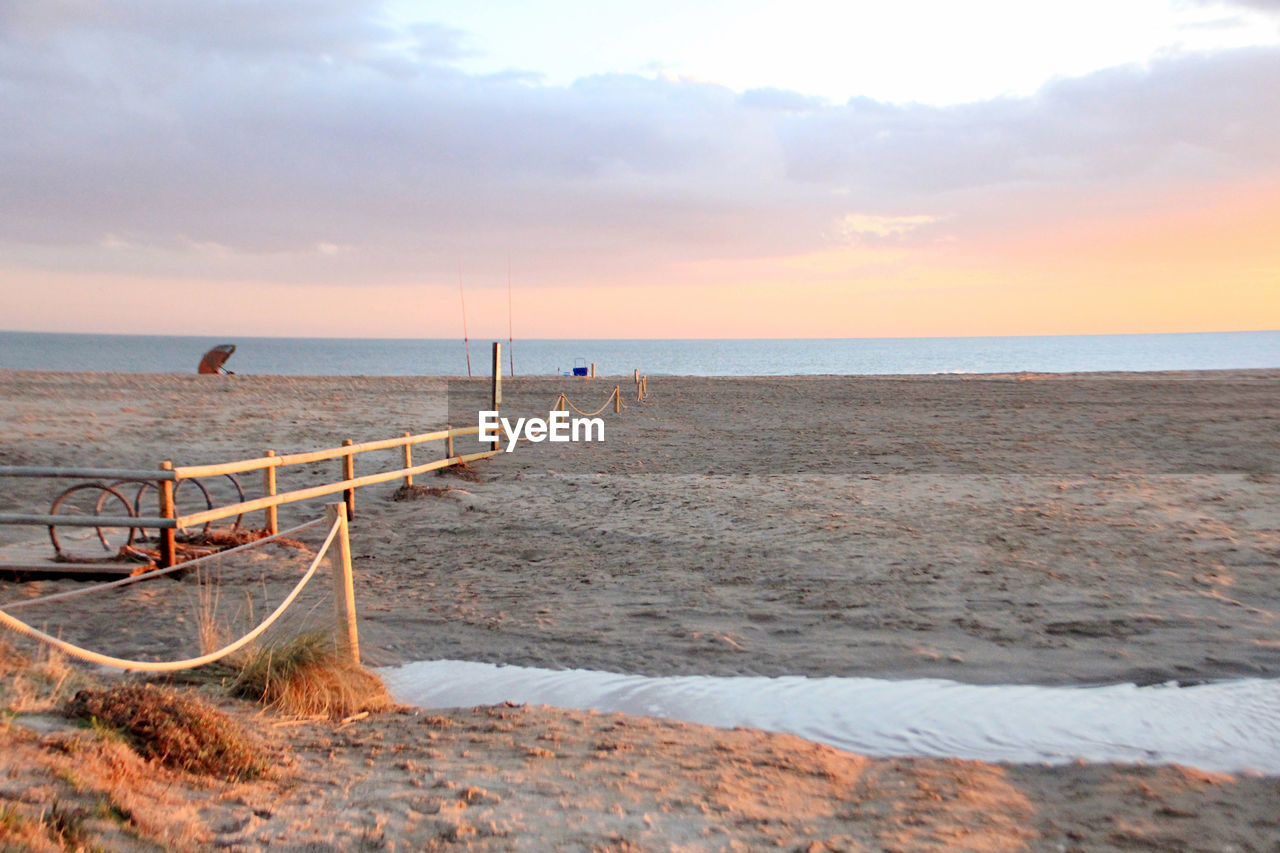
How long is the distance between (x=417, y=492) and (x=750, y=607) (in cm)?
616

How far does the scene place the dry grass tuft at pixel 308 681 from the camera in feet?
15.4

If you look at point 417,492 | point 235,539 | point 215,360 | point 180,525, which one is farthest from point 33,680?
point 215,360

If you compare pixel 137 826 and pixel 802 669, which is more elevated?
pixel 137 826

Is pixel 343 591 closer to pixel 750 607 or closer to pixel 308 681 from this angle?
pixel 308 681

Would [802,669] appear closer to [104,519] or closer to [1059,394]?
[104,519]


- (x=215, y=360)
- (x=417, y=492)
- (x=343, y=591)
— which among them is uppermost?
(x=215, y=360)

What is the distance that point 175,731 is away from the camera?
3.54 m

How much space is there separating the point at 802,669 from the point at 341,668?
2890 millimetres

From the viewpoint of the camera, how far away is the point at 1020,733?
15.9ft

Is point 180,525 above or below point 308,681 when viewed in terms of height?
above

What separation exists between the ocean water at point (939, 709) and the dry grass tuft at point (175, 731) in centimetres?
162

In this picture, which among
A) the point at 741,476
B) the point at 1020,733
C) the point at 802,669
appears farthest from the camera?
the point at 741,476

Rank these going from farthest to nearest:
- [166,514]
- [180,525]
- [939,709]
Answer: [166,514] < [180,525] < [939,709]

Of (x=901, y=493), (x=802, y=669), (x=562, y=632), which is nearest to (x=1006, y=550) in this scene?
(x=901, y=493)
